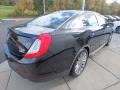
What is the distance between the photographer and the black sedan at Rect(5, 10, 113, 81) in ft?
8.22

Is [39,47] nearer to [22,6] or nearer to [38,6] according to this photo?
[22,6]

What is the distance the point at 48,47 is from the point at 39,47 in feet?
0.51

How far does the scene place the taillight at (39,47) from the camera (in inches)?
97.3

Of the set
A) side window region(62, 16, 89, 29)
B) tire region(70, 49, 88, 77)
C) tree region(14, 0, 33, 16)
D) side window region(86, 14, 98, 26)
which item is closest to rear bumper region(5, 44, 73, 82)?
tire region(70, 49, 88, 77)

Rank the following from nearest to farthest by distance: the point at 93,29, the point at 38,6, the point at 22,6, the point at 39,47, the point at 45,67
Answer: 1. the point at 39,47
2. the point at 45,67
3. the point at 93,29
4. the point at 22,6
5. the point at 38,6

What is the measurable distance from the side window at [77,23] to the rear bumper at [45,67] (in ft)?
1.73

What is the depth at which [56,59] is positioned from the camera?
2717mm

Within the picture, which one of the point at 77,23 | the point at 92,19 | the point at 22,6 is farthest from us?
the point at 22,6

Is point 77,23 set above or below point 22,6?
above

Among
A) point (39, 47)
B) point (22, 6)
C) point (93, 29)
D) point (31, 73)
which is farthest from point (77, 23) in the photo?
point (22, 6)

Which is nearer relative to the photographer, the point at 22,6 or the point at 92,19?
the point at 92,19

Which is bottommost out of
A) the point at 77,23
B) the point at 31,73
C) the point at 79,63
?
the point at 79,63

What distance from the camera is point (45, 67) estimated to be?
8.55ft

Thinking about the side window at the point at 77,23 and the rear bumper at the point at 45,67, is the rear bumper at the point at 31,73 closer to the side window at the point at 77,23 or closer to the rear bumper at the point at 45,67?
the rear bumper at the point at 45,67
